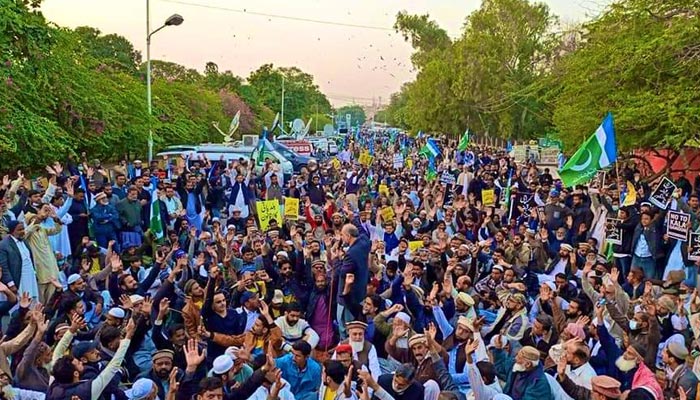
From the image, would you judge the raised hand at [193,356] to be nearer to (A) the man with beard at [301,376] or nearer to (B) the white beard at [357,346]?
(A) the man with beard at [301,376]

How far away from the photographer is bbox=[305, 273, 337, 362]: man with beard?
6.40 m

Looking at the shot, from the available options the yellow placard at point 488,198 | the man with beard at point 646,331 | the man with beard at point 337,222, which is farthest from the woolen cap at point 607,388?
the yellow placard at point 488,198

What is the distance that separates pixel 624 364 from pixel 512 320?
103cm

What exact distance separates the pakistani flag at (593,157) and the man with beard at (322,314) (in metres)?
5.11

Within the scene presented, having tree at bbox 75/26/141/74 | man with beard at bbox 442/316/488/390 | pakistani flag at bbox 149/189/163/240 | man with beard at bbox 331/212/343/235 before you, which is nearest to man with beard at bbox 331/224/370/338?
man with beard at bbox 442/316/488/390

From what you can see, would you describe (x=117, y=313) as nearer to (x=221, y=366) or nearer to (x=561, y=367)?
(x=221, y=366)

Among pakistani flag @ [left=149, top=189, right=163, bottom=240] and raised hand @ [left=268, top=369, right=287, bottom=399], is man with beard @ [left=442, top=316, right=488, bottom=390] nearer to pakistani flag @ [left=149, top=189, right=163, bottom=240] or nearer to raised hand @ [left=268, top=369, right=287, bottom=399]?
raised hand @ [left=268, top=369, right=287, bottom=399]

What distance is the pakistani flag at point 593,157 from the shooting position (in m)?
10.4

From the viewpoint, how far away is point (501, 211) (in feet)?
47.5

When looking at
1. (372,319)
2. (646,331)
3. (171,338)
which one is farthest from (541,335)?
(171,338)

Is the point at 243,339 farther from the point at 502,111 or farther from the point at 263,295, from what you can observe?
the point at 502,111

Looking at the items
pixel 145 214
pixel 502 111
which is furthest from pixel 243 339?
pixel 502 111

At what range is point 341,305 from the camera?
6.58m

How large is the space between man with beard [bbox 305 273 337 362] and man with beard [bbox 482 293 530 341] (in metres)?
1.38
